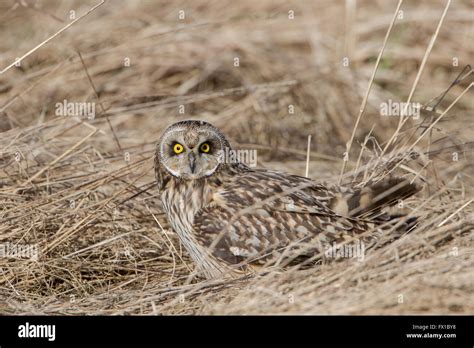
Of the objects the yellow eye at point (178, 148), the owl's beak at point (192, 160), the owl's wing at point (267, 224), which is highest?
the yellow eye at point (178, 148)

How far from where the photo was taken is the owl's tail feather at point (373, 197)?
5.01 meters

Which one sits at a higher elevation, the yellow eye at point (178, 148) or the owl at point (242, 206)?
the yellow eye at point (178, 148)

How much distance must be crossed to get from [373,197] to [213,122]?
3.14m

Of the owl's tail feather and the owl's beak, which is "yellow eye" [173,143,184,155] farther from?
the owl's tail feather

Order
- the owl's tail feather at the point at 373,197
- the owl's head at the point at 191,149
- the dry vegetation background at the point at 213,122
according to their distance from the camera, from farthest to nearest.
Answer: the owl's head at the point at 191,149 → the owl's tail feather at the point at 373,197 → the dry vegetation background at the point at 213,122

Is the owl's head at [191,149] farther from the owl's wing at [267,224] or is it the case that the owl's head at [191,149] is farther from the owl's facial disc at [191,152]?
the owl's wing at [267,224]

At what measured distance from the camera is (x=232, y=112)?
26.5ft

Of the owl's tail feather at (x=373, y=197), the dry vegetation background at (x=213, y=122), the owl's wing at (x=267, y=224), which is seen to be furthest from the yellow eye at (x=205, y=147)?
the owl's tail feather at (x=373, y=197)

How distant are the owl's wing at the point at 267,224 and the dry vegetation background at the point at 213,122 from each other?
216mm

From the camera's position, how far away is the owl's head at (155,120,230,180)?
512 cm

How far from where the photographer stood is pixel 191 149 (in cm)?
516

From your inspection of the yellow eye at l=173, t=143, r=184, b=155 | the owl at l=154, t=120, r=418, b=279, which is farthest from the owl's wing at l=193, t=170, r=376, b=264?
the yellow eye at l=173, t=143, r=184, b=155

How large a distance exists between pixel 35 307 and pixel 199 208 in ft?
3.94

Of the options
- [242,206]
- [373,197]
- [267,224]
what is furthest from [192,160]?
[373,197]
